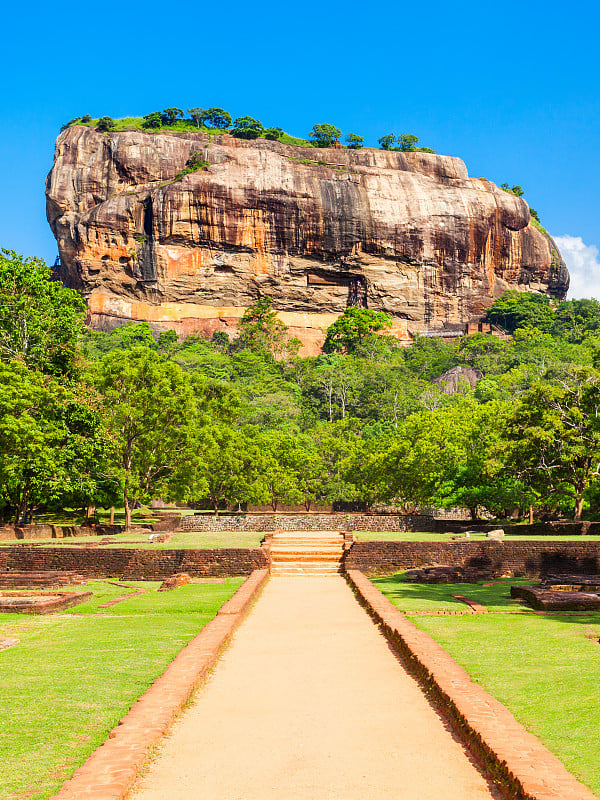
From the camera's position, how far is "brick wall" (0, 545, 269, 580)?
58.3 feet

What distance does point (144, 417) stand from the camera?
26656 mm

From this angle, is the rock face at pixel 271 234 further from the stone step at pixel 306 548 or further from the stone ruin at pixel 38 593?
the stone ruin at pixel 38 593

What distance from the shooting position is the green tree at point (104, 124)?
319 ft

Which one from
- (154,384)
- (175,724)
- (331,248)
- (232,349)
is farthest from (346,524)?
(331,248)

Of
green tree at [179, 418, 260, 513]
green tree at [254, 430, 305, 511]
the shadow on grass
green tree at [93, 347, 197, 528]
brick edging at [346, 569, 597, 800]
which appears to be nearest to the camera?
brick edging at [346, 569, 597, 800]

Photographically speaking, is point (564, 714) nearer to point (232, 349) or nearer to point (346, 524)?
point (346, 524)

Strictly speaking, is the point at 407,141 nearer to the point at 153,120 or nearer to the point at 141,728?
the point at 153,120

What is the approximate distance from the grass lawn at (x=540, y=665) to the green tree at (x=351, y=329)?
7558 cm

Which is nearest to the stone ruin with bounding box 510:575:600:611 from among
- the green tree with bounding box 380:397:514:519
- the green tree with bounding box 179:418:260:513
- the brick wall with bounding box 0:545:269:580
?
the brick wall with bounding box 0:545:269:580

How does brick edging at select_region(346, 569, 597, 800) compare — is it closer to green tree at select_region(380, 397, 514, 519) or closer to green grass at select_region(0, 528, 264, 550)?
green grass at select_region(0, 528, 264, 550)

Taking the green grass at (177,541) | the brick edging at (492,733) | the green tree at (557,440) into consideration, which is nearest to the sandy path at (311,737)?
the brick edging at (492,733)

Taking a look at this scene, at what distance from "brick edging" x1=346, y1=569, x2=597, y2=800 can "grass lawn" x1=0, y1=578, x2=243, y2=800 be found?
8.65ft

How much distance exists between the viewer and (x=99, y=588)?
1574 centimetres

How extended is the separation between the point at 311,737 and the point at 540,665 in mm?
2901
